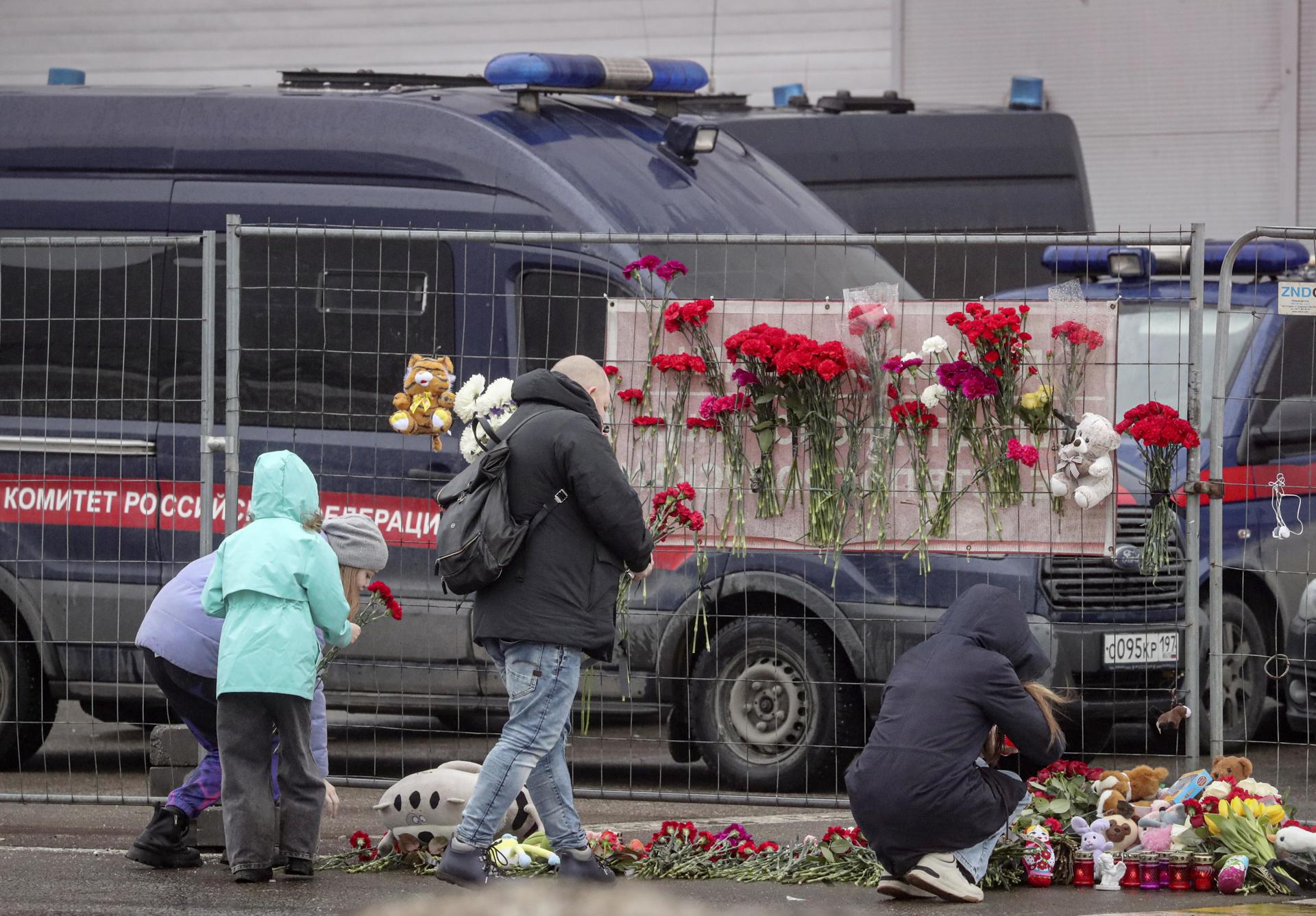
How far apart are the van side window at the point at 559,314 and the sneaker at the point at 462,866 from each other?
2.45 meters

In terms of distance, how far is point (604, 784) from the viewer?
8.76 metres

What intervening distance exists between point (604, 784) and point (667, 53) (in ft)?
32.5

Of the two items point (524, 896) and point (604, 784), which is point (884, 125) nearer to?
point (604, 784)

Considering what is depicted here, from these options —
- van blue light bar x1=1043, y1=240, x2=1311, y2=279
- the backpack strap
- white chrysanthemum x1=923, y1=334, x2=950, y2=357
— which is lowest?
the backpack strap

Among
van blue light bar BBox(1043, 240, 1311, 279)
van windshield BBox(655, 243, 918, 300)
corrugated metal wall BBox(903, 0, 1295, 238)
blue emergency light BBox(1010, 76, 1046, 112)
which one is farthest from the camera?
corrugated metal wall BBox(903, 0, 1295, 238)

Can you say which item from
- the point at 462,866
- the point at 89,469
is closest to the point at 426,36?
the point at 89,469

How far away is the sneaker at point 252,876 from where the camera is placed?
6305 millimetres

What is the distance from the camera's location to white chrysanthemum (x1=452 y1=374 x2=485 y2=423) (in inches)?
297

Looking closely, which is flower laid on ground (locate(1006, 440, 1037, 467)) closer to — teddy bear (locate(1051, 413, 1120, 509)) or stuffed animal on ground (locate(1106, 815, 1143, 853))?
teddy bear (locate(1051, 413, 1120, 509))

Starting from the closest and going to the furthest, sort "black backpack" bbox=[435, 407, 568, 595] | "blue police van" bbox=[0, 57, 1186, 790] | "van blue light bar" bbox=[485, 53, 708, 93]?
"black backpack" bbox=[435, 407, 568, 595], "blue police van" bbox=[0, 57, 1186, 790], "van blue light bar" bbox=[485, 53, 708, 93]

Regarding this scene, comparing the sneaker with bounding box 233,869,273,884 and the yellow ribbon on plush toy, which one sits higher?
the yellow ribbon on plush toy

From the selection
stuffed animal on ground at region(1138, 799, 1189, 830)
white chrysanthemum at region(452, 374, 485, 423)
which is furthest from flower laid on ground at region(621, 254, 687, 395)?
stuffed animal on ground at region(1138, 799, 1189, 830)

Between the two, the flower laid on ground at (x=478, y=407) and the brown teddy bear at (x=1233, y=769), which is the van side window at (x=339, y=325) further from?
the brown teddy bear at (x=1233, y=769)

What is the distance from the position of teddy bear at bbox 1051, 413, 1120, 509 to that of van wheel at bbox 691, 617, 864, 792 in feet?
4.60
